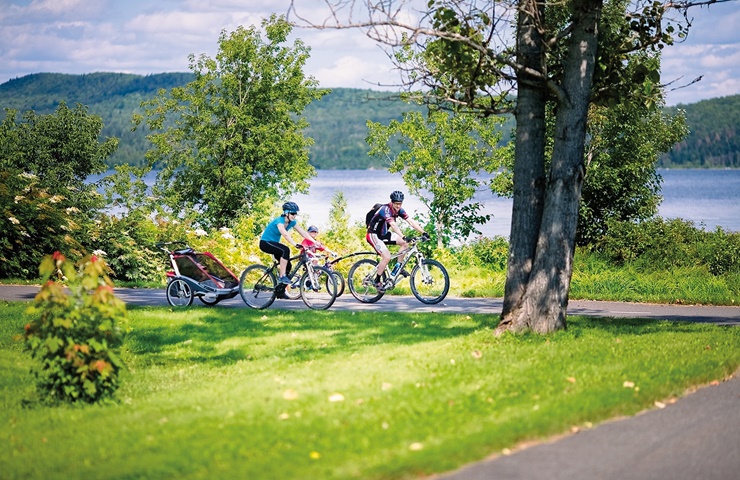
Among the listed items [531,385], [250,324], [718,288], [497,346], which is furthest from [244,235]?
[531,385]

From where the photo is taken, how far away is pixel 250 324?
13438 millimetres

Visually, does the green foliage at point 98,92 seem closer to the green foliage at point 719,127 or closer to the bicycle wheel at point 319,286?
the green foliage at point 719,127

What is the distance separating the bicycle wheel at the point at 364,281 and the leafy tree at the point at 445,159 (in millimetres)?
7096

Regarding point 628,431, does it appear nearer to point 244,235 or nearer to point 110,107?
point 244,235

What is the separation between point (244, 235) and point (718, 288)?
38.6ft

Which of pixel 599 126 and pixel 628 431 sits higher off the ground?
pixel 599 126

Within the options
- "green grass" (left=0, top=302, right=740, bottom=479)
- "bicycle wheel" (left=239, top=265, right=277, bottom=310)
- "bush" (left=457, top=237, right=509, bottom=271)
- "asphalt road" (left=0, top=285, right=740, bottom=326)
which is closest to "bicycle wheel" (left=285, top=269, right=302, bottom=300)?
"asphalt road" (left=0, top=285, right=740, bottom=326)

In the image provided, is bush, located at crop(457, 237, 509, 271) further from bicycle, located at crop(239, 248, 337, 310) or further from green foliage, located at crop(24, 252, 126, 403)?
green foliage, located at crop(24, 252, 126, 403)

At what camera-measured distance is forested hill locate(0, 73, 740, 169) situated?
9888 cm

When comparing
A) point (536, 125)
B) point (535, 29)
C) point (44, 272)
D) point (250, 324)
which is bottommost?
point (250, 324)

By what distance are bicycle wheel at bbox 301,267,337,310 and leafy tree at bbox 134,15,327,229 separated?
1416cm

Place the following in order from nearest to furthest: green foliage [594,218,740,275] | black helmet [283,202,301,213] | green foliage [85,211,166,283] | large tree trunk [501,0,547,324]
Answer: large tree trunk [501,0,547,324] < black helmet [283,202,301,213] < green foliage [594,218,740,275] < green foliage [85,211,166,283]

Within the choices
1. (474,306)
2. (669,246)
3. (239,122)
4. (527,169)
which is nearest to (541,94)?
(527,169)

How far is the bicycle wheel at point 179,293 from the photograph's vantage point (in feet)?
50.7
